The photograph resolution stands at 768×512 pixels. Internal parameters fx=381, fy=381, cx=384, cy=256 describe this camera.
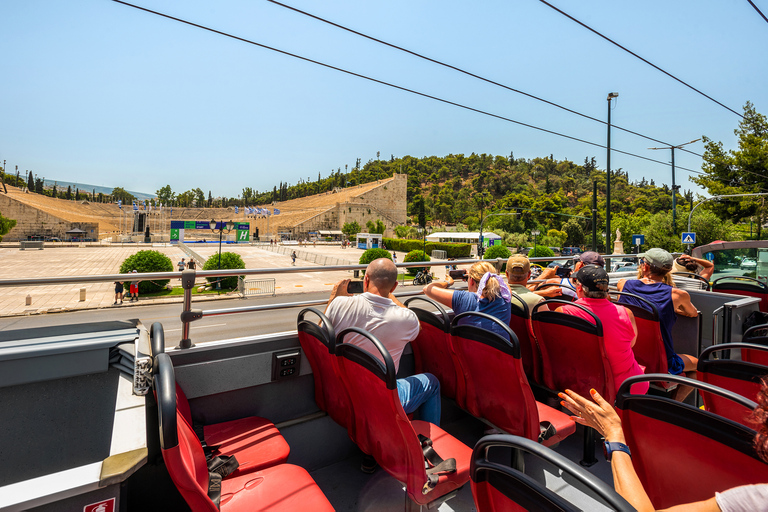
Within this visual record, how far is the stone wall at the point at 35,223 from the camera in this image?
7612 centimetres

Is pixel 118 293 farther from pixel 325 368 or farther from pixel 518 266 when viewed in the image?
pixel 518 266

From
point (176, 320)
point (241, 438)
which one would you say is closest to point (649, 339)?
point (241, 438)

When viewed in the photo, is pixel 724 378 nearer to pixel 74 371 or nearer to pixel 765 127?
pixel 74 371

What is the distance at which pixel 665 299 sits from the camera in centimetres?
330

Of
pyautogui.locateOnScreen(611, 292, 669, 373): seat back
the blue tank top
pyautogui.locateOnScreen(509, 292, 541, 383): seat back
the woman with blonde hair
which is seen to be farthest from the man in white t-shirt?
the blue tank top

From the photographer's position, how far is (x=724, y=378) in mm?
1858

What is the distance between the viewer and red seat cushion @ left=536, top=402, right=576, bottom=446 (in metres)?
2.39

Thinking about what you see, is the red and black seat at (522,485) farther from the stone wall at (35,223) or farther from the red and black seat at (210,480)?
the stone wall at (35,223)

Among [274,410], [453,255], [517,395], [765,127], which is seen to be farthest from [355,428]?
[453,255]

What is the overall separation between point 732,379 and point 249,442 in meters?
2.54

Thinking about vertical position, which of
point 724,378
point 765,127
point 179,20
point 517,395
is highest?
point 765,127

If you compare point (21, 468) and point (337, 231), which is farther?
point (337, 231)

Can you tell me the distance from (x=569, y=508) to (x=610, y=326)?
216 cm

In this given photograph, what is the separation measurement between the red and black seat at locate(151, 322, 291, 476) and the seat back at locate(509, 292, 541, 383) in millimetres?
2007
